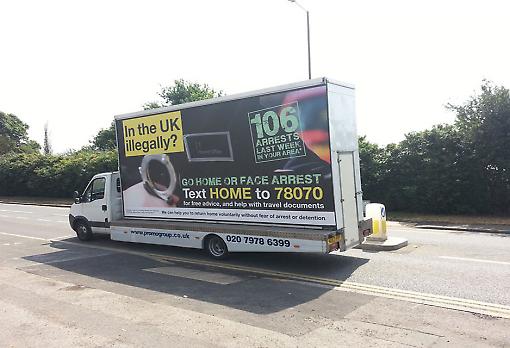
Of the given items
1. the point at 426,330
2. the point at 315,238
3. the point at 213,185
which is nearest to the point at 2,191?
the point at 213,185

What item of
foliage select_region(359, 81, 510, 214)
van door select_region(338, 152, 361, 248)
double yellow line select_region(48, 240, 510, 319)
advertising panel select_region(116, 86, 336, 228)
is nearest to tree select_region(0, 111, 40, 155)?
foliage select_region(359, 81, 510, 214)

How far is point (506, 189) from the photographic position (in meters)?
17.4

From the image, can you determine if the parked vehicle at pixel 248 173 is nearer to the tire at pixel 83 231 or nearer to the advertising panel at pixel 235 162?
the advertising panel at pixel 235 162

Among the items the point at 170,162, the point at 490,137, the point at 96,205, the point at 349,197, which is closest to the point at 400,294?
the point at 349,197

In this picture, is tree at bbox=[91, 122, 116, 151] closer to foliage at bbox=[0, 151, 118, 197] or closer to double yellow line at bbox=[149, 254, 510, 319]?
foliage at bbox=[0, 151, 118, 197]

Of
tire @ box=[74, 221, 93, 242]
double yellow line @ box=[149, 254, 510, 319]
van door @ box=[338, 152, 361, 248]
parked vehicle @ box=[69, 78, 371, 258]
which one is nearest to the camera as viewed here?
double yellow line @ box=[149, 254, 510, 319]

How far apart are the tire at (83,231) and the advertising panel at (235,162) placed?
2.31 m

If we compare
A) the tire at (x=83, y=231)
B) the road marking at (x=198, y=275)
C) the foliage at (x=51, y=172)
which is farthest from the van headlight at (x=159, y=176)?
the foliage at (x=51, y=172)

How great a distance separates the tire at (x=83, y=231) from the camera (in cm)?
1386

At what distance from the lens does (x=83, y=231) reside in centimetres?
1405

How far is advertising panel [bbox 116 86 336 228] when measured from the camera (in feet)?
28.3

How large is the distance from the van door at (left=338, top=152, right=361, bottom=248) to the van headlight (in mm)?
4187

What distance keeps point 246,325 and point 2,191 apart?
138ft

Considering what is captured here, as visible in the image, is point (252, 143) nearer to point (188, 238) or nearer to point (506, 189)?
point (188, 238)
